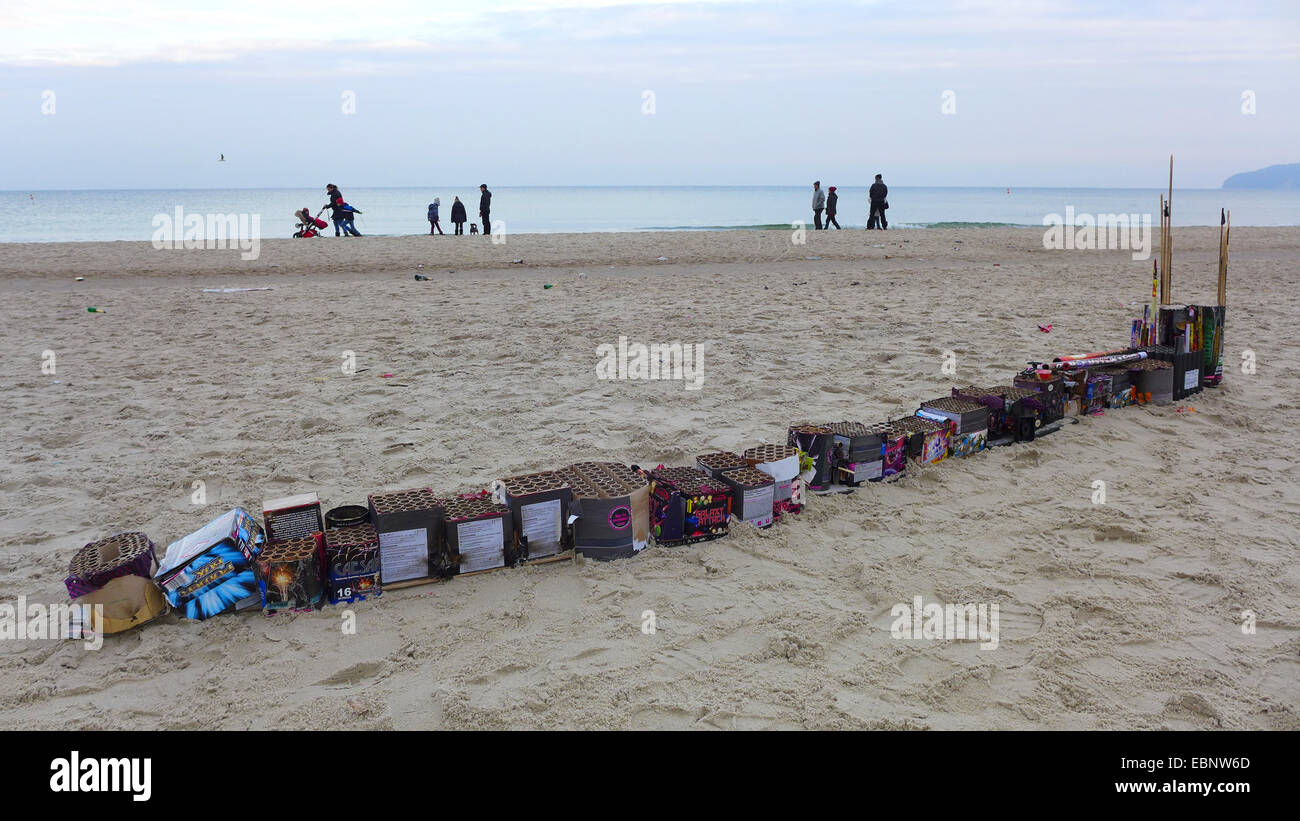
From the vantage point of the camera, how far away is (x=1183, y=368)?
6008 millimetres

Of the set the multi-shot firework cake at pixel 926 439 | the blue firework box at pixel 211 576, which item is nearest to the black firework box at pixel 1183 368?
the multi-shot firework cake at pixel 926 439

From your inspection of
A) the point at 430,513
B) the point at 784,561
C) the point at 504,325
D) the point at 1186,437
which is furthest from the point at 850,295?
the point at 430,513

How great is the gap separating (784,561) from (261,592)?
7.24 ft

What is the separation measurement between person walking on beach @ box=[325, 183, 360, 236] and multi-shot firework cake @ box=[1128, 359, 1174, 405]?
1825 cm

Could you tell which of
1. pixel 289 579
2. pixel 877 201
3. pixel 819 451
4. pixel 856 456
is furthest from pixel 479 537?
pixel 877 201

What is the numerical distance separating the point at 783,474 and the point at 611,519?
984 millimetres

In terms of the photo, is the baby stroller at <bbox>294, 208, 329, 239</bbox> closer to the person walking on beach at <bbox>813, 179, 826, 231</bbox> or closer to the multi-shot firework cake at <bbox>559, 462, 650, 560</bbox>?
the person walking on beach at <bbox>813, 179, 826, 231</bbox>

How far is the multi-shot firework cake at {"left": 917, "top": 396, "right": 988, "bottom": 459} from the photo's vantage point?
191 inches

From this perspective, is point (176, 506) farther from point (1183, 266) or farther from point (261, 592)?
point (1183, 266)

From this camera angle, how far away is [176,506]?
4207 mm

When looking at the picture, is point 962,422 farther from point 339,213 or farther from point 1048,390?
point 339,213

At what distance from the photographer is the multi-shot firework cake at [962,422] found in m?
4.85

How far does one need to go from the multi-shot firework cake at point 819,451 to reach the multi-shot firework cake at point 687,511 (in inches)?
27.3

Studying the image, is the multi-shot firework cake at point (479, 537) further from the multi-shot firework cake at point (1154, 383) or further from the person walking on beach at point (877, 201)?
the person walking on beach at point (877, 201)
